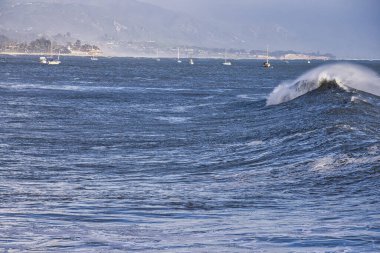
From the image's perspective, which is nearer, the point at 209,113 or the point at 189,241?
the point at 189,241

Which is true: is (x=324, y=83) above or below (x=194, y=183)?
below

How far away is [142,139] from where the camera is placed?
107 ft

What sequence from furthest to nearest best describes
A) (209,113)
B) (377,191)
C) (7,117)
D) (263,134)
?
(209,113) → (7,117) → (263,134) → (377,191)

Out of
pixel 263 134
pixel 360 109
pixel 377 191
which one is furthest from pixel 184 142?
pixel 377 191

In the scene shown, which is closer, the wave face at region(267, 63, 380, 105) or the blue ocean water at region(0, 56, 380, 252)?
the blue ocean water at region(0, 56, 380, 252)

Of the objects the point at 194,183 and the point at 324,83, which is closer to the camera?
the point at 194,183

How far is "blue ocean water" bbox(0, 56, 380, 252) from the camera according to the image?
43.7 feet

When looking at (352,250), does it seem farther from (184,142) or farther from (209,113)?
(209,113)

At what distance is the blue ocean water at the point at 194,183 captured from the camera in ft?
43.7

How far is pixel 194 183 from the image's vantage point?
20.6 meters

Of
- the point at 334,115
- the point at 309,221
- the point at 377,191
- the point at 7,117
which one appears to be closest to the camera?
the point at 309,221

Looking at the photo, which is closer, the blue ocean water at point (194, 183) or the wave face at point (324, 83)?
the blue ocean water at point (194, 183)

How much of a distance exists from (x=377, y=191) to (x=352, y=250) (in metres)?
6.23

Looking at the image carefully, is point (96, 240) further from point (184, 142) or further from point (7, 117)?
point (7, 117)
